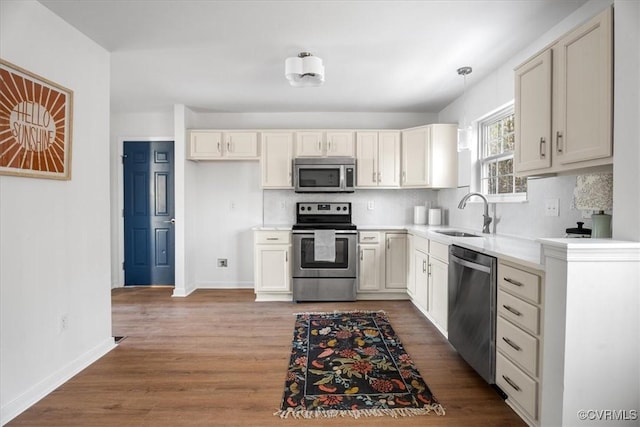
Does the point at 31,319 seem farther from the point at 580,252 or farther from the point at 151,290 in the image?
the point at 580,252

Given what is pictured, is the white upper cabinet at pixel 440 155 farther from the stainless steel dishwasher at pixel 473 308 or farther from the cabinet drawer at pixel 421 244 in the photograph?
the stainless steel dishwasher at pixel 473 308

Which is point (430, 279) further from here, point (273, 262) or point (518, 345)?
point (273, 262)

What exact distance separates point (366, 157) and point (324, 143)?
22.5 inches

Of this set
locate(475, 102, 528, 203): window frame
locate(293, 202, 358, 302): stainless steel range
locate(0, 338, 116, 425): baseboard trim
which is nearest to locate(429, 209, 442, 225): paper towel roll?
locate(475, 102, 528, 203): window frame

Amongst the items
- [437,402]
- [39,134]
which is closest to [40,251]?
[39,134]

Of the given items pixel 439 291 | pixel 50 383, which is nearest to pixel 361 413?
pixel 439 291

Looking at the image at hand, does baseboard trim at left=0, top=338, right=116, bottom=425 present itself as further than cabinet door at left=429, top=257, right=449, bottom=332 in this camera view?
No

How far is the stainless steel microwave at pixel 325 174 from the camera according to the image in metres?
4.14

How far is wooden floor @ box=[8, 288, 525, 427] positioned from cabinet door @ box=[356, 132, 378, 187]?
1.72 meters

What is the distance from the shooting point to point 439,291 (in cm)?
298

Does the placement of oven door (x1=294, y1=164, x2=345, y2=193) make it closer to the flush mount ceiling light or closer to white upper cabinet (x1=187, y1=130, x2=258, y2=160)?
white upper cabinet (x1=187, y1=130, x2=258, y2=160)

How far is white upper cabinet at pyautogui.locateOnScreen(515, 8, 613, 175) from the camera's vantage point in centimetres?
156

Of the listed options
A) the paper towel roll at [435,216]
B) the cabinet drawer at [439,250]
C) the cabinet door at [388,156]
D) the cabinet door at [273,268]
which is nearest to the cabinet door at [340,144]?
the cabinet door at [388,156]

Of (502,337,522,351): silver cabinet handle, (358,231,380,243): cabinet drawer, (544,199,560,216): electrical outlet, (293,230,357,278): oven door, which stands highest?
(544,199,560,216): electrical outlet
